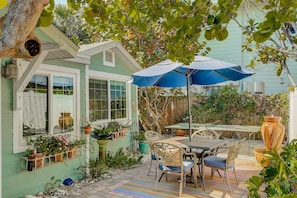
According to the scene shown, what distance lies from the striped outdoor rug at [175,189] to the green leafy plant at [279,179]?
6.71 feet

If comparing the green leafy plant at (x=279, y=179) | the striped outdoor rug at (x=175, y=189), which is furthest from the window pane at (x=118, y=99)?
the green leafy plant at (x=279, y=179)

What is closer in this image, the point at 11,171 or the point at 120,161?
the point at 11,171

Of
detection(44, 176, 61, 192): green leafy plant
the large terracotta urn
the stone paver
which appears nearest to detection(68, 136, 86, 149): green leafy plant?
detection(44, 176, 61, 192): green leafy plant

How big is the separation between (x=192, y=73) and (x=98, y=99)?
8.77 feet

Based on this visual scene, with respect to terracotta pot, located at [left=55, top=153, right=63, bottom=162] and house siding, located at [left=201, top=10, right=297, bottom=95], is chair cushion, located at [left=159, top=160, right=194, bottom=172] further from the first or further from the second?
house siding, located at [left=201, top=10, right=297, bottom=95]

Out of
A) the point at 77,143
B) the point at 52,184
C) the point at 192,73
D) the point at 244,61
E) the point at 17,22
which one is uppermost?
the point at 244,61

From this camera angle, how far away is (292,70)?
10852 millimetres

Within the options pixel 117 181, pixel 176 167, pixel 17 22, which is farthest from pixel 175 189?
pixel 17 22

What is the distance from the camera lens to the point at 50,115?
4.87 m

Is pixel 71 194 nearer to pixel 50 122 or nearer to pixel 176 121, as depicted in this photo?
pixel 50 122

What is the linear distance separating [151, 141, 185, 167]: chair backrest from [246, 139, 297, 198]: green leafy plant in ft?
6.19

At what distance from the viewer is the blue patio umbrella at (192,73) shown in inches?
180

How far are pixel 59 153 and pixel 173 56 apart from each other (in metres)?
3.79

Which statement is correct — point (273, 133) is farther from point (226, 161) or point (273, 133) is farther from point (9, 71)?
point (9, 71)
